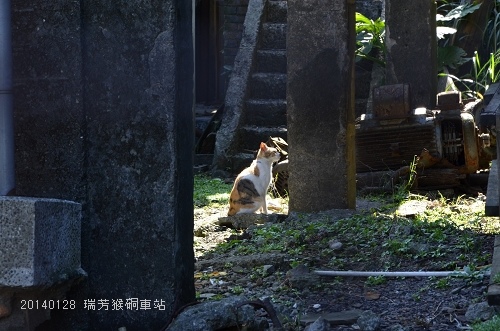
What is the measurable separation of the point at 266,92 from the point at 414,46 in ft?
9.28

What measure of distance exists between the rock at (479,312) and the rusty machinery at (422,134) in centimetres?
509

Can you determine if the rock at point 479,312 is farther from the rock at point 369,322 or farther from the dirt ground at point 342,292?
the rock at point 369,322

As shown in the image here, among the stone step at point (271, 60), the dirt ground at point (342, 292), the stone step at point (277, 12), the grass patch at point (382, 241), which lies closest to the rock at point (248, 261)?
the dirt ground at point (342, 292)

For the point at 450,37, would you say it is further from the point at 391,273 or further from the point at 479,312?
the point at 479,312

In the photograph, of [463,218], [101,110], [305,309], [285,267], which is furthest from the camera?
[463,218]

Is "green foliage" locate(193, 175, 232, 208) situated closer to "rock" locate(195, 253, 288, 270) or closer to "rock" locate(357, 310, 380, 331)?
"rock" locate(195, 253, 288, 270)

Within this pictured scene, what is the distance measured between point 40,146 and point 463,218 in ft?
13.9

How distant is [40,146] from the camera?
4746mm

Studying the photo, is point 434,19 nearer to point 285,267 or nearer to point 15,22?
point 285,267

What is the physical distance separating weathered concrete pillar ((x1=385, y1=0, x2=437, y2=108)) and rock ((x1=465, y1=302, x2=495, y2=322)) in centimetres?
696

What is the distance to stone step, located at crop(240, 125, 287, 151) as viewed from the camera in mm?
13141

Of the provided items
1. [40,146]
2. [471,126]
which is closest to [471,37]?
[471,126]

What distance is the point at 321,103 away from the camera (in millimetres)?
9031

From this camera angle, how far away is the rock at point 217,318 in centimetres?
445
